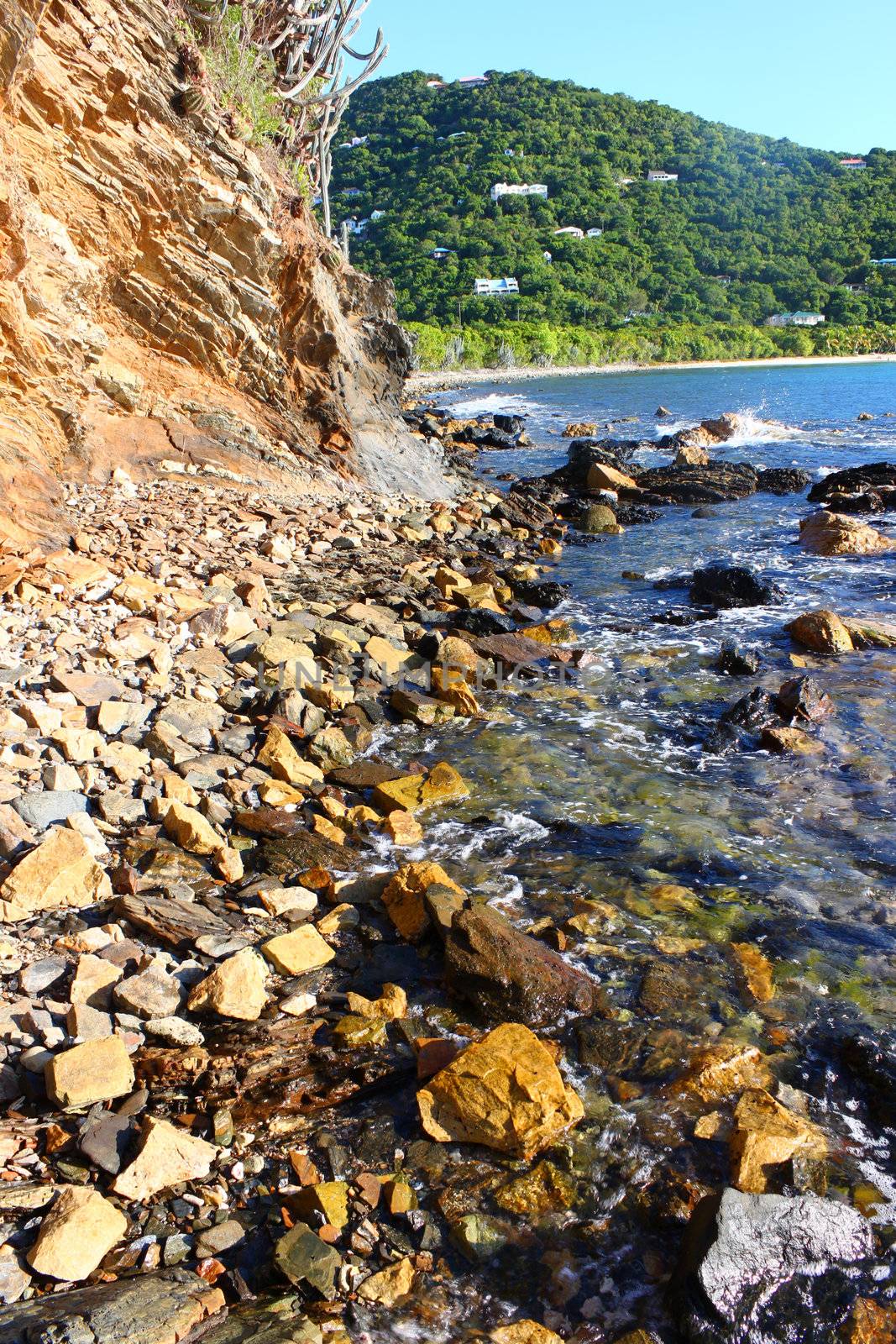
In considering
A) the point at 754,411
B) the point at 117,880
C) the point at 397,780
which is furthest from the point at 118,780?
the point at 754,411

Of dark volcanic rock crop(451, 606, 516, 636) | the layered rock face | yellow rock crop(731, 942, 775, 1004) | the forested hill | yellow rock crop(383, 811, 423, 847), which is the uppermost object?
the forested hill

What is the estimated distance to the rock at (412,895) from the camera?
4.82 meters

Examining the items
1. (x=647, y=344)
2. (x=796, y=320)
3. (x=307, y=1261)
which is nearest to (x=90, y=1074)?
(x=307, y=1261)

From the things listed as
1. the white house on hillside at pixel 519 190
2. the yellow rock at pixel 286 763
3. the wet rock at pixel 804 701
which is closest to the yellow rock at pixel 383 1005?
the yellow rock at pixel 286 763

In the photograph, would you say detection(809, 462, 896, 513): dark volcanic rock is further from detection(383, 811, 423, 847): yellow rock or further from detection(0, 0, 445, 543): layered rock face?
detection(383, 811, 423, 847): yellow rock

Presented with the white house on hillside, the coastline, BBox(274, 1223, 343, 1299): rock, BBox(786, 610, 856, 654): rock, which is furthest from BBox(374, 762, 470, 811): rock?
the white house on hillside

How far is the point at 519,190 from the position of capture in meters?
112

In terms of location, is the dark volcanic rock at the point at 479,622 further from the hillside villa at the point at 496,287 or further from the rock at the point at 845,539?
the hillside villa at the point at 496,287

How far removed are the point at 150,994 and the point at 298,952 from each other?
77cm

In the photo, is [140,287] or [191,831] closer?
[191,831]

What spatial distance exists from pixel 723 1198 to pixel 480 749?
4.40 m

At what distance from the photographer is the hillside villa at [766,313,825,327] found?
90.5m

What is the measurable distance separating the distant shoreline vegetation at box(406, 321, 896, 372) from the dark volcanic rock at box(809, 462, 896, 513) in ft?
210

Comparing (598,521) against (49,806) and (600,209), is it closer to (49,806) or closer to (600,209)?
(49,806)
